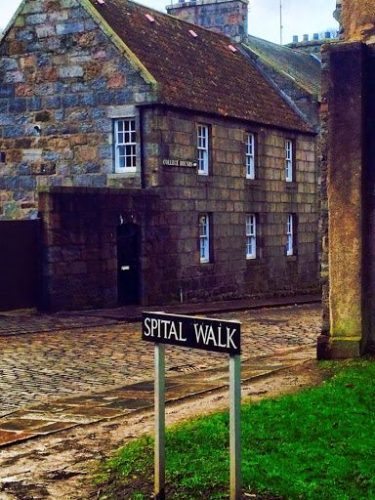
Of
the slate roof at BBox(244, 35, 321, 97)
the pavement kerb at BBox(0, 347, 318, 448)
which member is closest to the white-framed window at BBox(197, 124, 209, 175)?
the slate roof at BBox(244, 35, 321, 97)

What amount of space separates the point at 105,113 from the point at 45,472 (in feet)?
59.0

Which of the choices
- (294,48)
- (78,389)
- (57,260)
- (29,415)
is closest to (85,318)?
(57,260)

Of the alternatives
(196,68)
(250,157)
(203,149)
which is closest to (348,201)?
(203,149)

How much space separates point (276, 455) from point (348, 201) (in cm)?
571

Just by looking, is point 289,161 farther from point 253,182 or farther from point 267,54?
point 267,54

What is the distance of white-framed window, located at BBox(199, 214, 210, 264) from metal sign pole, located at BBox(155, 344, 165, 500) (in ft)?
64.7

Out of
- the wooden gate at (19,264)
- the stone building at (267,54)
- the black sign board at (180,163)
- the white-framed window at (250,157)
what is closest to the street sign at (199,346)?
the wooden gate at (19,264)

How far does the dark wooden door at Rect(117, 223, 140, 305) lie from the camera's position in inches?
907

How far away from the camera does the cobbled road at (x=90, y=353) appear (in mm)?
11422

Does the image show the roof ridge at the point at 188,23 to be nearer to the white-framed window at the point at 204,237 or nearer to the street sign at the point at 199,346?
the white-framed window at the point at 204,237

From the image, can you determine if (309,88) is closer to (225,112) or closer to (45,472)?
(225,112)

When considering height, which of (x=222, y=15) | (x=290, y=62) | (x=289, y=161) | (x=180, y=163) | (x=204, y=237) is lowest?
(x=204, y=237)

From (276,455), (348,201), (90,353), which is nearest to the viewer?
(276,455)

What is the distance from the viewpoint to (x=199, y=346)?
5.96 metres
